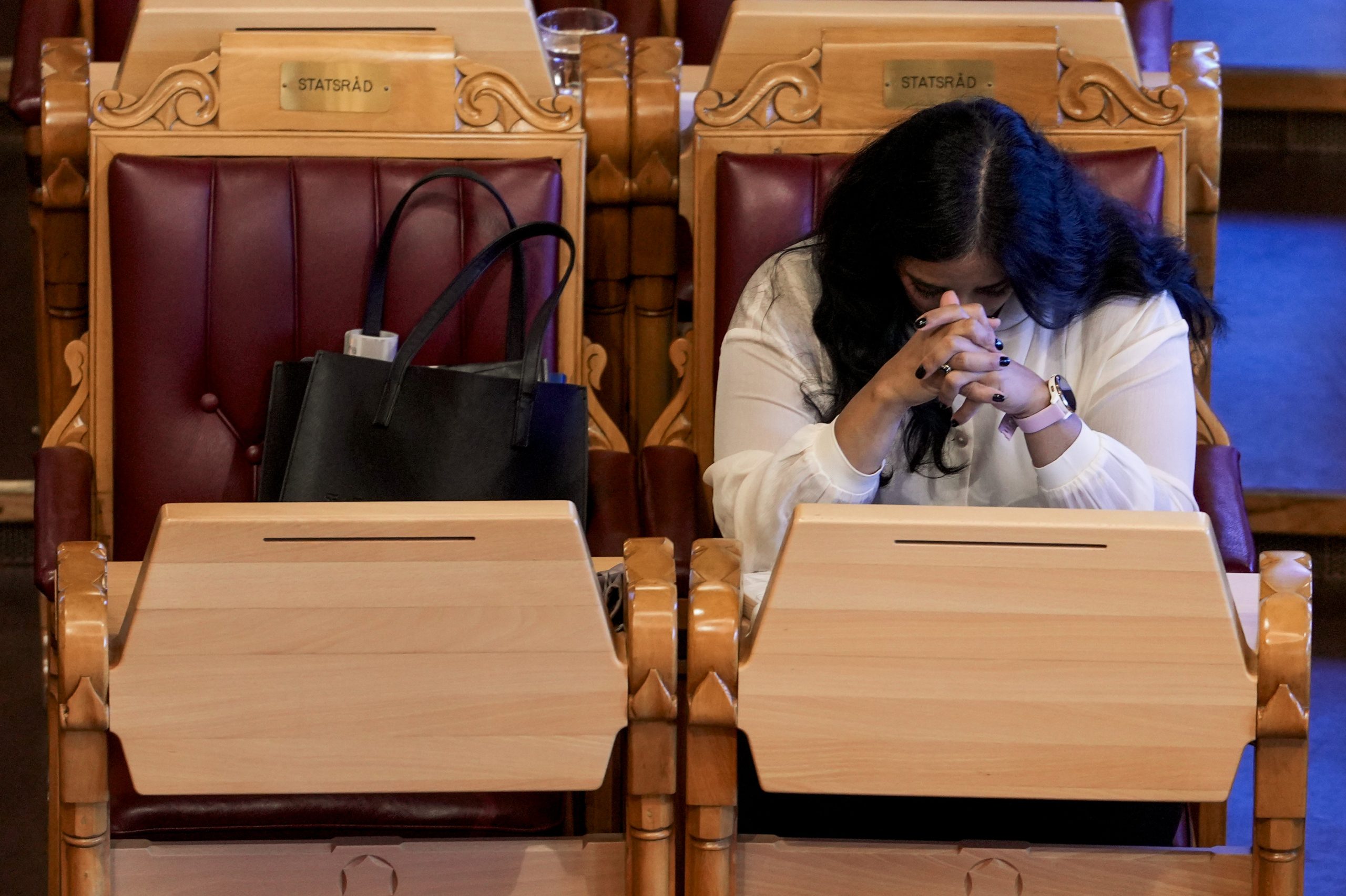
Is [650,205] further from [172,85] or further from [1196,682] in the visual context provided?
[1196,682]

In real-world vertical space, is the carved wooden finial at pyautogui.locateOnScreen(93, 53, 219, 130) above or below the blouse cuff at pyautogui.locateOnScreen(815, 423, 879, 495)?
above

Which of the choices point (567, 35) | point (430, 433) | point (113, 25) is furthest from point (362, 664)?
point (113, 25)

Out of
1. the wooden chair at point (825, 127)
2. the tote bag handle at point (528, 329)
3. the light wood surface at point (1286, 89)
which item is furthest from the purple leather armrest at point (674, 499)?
the light wood surface at point (1286, 89)

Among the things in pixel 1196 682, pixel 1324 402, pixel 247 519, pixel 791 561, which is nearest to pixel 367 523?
pixel 247 519

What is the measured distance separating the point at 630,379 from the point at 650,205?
0.18m

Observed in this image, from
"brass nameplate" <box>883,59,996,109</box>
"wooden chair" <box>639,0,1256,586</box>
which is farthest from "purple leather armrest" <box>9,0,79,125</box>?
Result: "brass nameplate" <box>883,59,996,109</box>

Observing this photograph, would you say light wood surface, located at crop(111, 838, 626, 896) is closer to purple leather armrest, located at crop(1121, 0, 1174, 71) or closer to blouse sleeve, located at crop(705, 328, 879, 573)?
blouse sleeve, located at crop(705, 328, 879, 573)

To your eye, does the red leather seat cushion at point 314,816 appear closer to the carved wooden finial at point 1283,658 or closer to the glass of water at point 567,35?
the carved wooden finial at point 1283,658

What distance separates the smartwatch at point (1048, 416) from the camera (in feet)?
3.52

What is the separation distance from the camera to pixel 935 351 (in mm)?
1030

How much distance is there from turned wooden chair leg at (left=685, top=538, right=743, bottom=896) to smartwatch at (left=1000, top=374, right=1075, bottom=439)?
9.9 inches

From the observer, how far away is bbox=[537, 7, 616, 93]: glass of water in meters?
1.56

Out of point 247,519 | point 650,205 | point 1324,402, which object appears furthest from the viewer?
point 1324,402

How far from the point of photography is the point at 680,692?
111 cm
